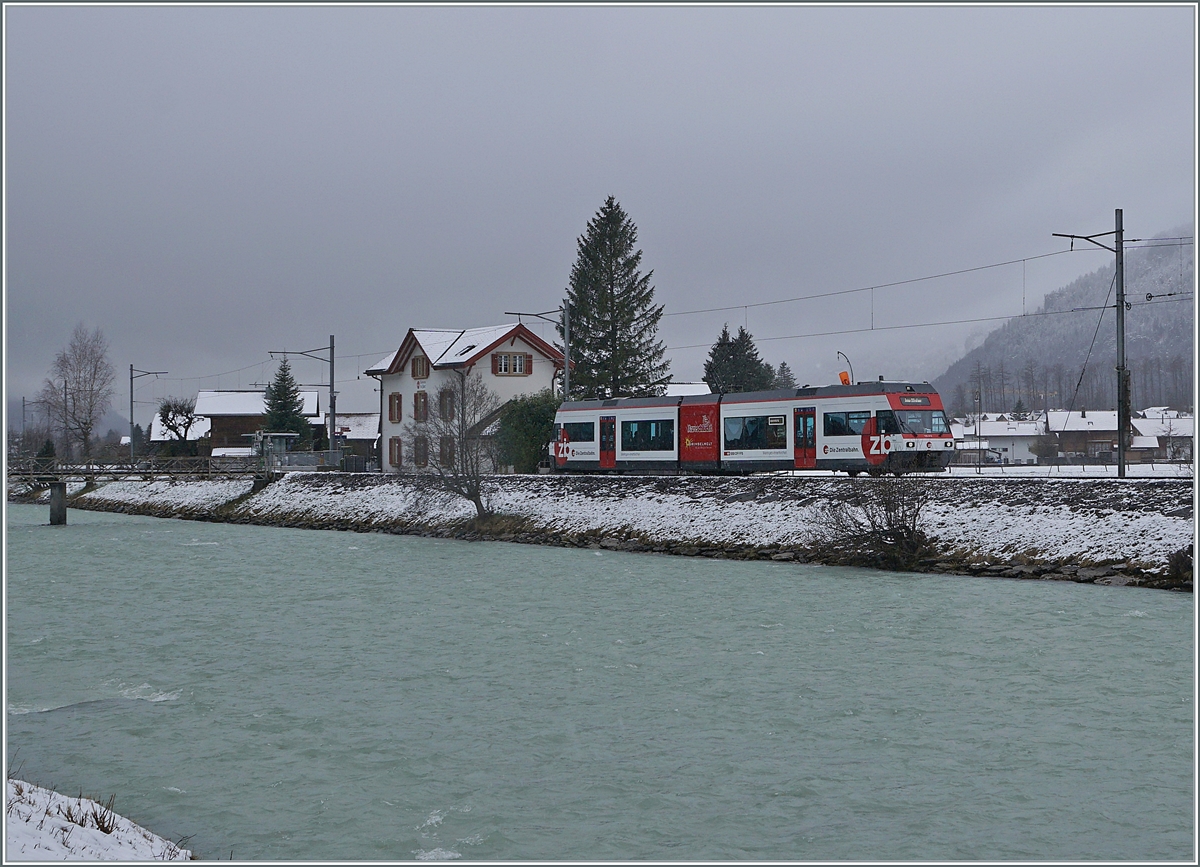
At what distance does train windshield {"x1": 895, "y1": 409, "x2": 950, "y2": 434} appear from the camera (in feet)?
116

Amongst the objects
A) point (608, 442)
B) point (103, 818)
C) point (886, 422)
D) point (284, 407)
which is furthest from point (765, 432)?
point (284, 407)

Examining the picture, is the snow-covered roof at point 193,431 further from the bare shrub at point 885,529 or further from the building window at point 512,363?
the bare shrub at point 885,529

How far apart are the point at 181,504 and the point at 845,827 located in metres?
57.6

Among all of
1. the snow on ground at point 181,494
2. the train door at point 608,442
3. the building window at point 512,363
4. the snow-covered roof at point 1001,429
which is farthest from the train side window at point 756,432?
the snow-covered roof at point 1001,429

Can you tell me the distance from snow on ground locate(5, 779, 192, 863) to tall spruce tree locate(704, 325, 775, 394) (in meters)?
73.4

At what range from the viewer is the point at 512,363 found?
212 feet

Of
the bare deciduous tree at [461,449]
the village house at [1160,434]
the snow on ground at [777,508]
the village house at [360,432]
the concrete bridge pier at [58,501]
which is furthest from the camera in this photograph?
the village house at [360,432]

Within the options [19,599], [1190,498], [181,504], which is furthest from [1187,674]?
[181,504]

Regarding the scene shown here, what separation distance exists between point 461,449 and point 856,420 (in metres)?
14.9

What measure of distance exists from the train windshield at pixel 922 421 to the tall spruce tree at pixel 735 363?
147 ft

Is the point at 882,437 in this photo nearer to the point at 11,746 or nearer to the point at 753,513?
the point at 753,513

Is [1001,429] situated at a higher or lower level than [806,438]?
higher

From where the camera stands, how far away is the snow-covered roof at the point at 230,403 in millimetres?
106688

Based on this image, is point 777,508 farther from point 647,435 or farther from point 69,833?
point 69,833
